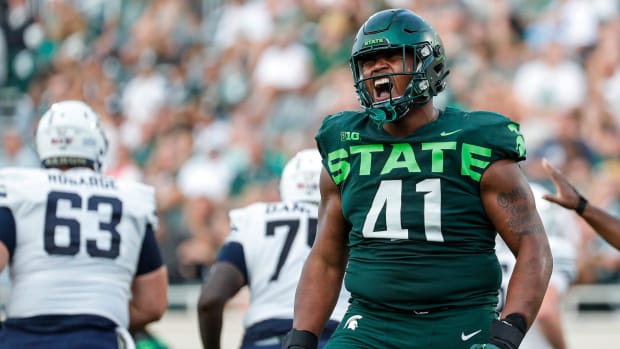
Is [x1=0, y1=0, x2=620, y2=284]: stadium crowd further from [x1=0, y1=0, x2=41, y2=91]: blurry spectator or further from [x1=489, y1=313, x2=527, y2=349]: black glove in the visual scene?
[x1=489, y1=313, x2=527, y2=349]: black glove

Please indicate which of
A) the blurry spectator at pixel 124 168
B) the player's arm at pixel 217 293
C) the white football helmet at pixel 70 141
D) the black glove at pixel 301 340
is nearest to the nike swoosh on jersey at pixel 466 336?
the black glove at pixel 301 340

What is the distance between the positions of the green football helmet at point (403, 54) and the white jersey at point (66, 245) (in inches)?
75.4

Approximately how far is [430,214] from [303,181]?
2.31m

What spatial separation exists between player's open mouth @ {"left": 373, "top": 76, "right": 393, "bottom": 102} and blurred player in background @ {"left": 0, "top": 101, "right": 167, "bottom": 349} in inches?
78.6

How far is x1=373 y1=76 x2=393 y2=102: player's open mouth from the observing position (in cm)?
470

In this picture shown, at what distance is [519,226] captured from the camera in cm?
452

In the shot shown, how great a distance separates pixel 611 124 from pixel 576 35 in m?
1.30

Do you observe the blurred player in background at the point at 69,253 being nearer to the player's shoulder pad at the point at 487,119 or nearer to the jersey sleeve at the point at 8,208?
the jersey sleeve at the point at 8,208

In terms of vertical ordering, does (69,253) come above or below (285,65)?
below

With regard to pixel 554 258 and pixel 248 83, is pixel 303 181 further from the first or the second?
pixel 248 83

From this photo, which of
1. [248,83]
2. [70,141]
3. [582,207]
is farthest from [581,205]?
[248,83]

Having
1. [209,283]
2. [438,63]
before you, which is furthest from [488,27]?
[438,63]

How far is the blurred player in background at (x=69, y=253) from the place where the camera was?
234 inches

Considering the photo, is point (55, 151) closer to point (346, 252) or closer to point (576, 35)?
point (346, 252)
